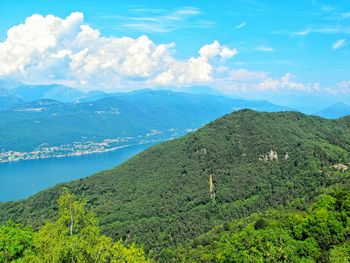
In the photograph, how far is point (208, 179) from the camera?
321ft

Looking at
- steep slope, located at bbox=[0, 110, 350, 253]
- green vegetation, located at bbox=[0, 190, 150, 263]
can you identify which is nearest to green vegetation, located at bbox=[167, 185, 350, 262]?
green vegetation, located at bbox=[0, 190, 150, 263]

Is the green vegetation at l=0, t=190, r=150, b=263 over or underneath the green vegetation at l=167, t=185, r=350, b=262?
over

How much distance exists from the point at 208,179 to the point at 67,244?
77.8 metres

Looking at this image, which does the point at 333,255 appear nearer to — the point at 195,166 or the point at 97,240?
the point at 97,240

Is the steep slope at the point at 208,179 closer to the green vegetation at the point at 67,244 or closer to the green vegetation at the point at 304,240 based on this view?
the green vegetation at the point at 304,240

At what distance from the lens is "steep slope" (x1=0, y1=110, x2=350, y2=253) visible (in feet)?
261

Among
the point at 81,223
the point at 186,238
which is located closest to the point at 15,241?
the point at 81,223

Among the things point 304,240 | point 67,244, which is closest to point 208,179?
point 304,240

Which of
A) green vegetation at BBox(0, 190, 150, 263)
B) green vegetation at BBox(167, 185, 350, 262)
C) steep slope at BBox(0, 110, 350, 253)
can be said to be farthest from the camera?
steep slope at BBox(0, 110, 350, 253)

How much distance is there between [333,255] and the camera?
92.6 feet

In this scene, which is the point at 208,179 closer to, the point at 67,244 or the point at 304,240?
the point at 304,240

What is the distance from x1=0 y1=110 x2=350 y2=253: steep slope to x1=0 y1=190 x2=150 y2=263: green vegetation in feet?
141

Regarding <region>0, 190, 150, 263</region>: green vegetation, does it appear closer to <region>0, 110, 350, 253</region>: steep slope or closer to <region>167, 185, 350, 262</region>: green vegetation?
<region>167, 185, 350, 262</region>: green vegetation

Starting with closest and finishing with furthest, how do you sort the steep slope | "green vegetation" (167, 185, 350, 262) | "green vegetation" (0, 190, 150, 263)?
"green vegetation" (0, 190, 150, 263) < "green vegetation" (167, 185, 350, 262) < the steep slope
